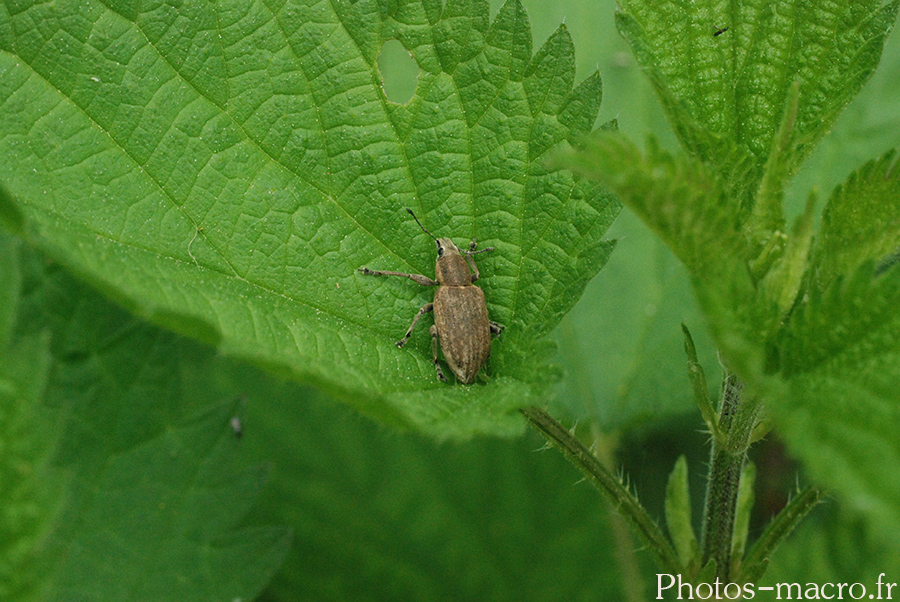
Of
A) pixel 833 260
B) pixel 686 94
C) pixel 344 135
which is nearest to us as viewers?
pixel 833 260

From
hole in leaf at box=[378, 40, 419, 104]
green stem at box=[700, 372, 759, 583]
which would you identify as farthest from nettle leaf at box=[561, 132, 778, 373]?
hole in leaf at box=[378, 40, 419, 104]

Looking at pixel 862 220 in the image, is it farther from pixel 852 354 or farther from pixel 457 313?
pixel 457 313

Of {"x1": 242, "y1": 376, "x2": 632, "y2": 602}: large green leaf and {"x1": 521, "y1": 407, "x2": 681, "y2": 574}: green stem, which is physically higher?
{"x1": 521, "y1": 407, "x2": 681, "y2": 574}: green stem

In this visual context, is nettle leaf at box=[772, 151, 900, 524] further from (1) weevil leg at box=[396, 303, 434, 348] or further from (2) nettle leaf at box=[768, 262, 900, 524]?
(1) weevil leg at box=[396, 303, 434, 348]

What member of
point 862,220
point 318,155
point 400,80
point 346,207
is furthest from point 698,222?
point 400,80

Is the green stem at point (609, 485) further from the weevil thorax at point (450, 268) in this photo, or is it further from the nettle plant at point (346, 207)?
the weevil thorax at point (450, 268)

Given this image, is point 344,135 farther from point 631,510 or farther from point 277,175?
point 631,510

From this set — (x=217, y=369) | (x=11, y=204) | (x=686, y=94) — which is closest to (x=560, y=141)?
(x=686, y=94)
